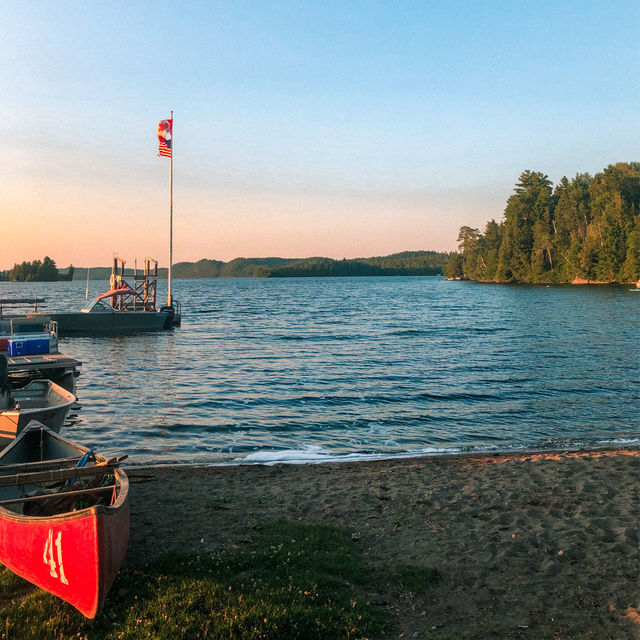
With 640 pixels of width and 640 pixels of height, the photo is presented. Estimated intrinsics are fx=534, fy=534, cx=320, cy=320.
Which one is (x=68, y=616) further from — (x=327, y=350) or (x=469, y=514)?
(x=327, y=350)

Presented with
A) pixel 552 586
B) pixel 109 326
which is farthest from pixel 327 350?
pixel 552 586

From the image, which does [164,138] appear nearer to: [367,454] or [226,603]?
[367,454]

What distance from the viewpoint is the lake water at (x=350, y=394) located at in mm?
14266

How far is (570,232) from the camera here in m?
131

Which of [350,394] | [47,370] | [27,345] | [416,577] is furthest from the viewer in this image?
[27,345]

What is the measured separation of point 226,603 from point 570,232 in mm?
142095

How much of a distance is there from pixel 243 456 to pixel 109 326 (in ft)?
101

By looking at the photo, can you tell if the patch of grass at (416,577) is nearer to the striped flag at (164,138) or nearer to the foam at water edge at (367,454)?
the foam at water edge at (367,454)

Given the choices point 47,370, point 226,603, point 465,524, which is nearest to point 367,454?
point 465,524

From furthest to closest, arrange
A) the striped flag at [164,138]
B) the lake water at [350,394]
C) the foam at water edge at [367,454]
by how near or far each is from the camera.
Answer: the striped flag at [164,138] < the lake water at [350,394] < the foam at water edge at [367,454]

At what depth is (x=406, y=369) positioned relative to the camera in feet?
83.5

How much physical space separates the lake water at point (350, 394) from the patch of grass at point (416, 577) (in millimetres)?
6206

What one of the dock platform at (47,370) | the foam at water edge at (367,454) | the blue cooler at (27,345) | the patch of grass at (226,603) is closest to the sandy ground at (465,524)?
the patch of grass at (226,603)

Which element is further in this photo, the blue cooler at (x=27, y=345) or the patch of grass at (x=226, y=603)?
the blue cooler at (x=27, y=345)
